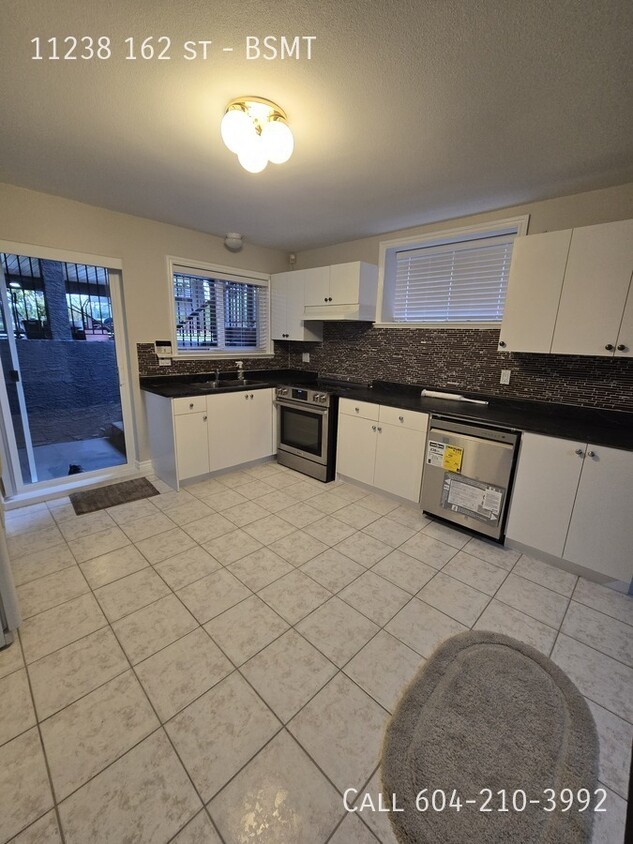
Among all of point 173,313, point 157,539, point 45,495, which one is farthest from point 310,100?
point 45,495

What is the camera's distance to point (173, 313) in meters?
3.46

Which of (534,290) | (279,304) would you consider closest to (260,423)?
(279,304)

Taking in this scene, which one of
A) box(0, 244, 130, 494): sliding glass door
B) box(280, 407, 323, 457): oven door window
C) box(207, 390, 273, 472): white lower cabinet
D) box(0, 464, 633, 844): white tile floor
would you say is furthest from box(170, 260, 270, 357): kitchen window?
box(0, 464, 633, 844): white tile floor

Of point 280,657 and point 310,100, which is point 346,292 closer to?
point 310,100

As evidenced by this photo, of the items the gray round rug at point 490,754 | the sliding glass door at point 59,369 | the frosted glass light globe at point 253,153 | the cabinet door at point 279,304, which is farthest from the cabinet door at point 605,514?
the sliding glass door at point 59,369

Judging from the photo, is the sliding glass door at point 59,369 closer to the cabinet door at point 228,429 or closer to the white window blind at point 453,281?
the cabinet door at point 228,429

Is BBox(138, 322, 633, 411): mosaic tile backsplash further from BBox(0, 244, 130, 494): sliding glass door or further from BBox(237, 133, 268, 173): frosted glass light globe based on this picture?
BBox(237, 133, 268, 173): frosted glass light globe

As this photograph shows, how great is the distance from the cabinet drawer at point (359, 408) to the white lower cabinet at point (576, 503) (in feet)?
3.86

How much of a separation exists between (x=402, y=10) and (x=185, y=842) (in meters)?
2.62

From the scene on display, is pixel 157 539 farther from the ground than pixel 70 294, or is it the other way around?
pixel 70 294

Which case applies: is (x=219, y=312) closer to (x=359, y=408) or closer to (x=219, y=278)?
(x=219, y=278)

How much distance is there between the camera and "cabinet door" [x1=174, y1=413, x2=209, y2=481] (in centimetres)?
308

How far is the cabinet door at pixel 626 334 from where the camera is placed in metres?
2.00

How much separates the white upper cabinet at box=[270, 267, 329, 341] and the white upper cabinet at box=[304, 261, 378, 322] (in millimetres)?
127
